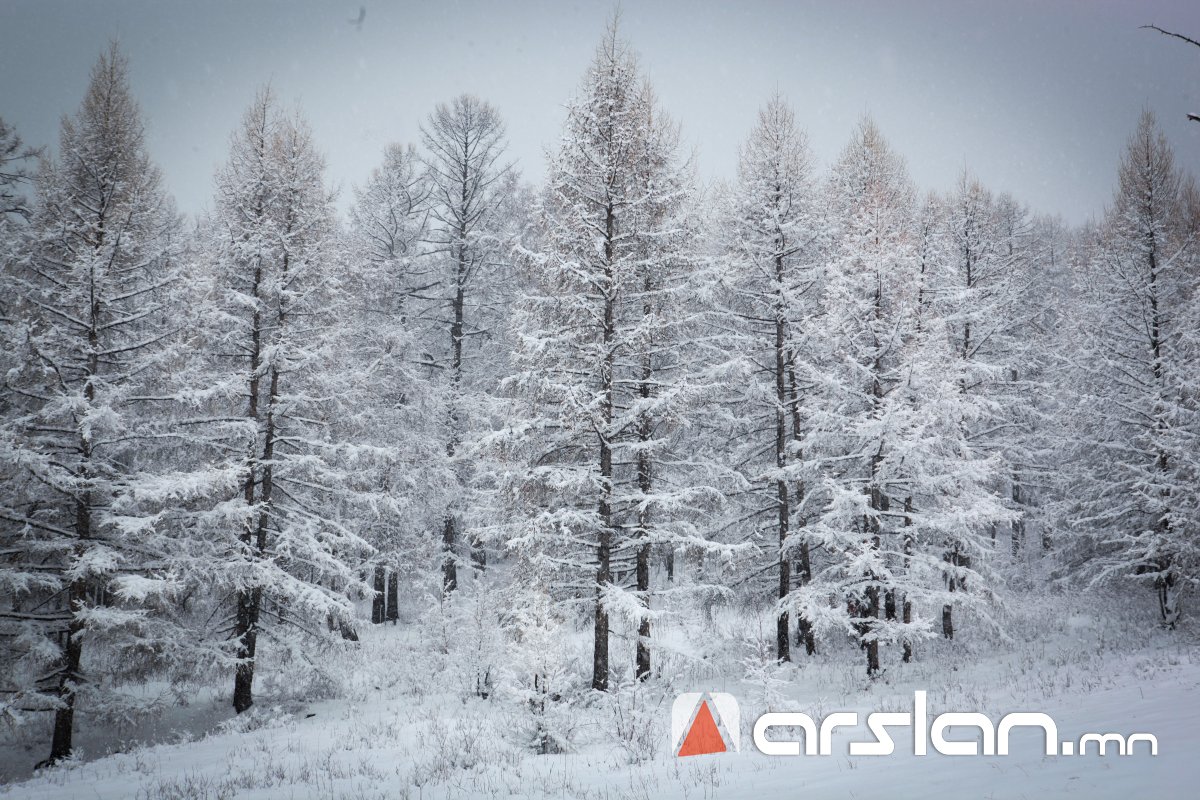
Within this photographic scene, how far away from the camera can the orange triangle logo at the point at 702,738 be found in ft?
29.7

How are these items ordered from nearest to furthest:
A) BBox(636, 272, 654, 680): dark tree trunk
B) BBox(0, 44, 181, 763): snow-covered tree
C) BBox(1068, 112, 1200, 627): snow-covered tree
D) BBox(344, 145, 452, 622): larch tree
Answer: BBox(0, 44, 181, 763): snow-covered tree
BBox(636, 272, 654, 680): dark tree trunk
BBox(1068, 112, 1200, 627): snow-covered tree
BBox(344, 145, 452, 622): larch tree

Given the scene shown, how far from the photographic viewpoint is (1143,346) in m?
17.0

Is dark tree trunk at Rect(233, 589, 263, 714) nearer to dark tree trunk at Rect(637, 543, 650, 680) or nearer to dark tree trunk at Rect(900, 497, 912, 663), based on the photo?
dark tree trunk at Rect(637, 543, 650, 680)

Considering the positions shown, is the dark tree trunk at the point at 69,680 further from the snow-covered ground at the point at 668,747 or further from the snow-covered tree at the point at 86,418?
the snow-covered ground at the point at 668,747

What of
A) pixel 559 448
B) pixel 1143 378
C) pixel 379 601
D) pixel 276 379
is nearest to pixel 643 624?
pixel 559 448

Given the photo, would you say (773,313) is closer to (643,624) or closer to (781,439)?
(781,439)

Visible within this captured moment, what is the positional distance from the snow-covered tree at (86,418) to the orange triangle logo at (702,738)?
932 cm

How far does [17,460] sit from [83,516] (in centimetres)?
198

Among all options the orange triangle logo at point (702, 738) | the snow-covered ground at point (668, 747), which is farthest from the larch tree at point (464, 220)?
the orange triangle logo at point (702, 738)

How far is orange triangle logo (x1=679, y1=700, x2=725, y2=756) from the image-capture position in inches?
357

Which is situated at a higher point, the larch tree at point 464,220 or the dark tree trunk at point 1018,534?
the larch tree at point 464,220

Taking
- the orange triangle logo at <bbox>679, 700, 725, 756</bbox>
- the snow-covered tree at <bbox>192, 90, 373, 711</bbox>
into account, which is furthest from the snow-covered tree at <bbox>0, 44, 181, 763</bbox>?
the orange triangle logo at <bbox>679, 700, 725, 756</bbox>

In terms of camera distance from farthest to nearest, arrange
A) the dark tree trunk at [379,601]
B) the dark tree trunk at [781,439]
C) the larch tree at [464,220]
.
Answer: the dark tree trunk at [379,601], the larch tree at [464,220], the dark tree trunk at [781,439]

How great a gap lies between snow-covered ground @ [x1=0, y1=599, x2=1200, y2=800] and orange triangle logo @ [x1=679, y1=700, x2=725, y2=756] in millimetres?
405
